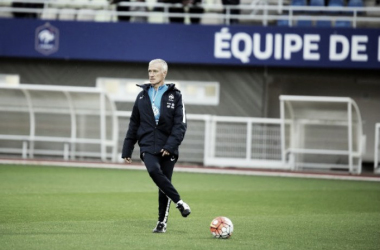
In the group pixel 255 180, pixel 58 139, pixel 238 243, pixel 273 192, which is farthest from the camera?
pixel 58 139

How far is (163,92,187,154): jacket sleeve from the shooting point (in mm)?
9914

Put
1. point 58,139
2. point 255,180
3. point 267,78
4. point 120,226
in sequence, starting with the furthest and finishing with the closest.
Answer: point 267,78 < point 58,139 < point 255,180 < point 120,226

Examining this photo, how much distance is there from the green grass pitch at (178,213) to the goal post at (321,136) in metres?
2.55

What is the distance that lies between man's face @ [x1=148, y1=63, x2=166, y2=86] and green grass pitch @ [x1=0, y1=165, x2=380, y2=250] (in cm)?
178

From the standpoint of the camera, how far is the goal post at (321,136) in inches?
912

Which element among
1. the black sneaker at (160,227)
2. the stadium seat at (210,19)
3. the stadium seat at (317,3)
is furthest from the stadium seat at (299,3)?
the black sneaker at (160,227)

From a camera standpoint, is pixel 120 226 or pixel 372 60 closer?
pixel 120 226

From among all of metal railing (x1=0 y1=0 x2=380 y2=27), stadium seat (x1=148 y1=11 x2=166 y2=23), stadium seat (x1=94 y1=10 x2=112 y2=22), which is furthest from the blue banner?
stadium seat (x1=148 y1=11 x2=166 y2=23)

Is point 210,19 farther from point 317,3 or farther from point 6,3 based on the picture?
point 6,3

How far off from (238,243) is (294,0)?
18491 millimetres

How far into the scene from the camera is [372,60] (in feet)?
81.8

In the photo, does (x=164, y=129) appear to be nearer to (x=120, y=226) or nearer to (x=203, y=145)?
(x=120, y=226)

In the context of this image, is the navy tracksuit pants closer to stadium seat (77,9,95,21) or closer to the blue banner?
the blue banner

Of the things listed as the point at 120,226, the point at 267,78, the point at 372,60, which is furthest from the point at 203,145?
the point at 120,226
